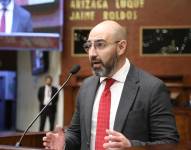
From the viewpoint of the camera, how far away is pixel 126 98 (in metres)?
2.46

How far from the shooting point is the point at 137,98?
245 centimetres

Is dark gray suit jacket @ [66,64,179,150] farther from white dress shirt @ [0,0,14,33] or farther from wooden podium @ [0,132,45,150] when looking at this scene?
white dress shirt @ [0,0,14,33]

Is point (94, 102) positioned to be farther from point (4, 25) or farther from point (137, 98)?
point (4, 25)

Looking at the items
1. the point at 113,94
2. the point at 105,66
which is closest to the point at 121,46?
the point at 105,66

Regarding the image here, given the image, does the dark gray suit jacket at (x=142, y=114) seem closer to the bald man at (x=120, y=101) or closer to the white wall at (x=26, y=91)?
the bald man at (x=120, y=101)

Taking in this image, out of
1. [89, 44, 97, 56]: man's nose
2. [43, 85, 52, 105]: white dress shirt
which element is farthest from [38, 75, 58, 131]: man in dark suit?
[89, 44, 97, 56]: man's nose

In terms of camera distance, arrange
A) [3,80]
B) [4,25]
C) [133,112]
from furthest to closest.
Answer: [3,80], [4,25], [133,112]

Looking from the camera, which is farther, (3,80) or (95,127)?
(3,80)

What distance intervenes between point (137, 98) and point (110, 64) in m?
0.23

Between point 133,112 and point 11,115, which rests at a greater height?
point 133,112

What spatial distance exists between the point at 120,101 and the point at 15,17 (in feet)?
21.7

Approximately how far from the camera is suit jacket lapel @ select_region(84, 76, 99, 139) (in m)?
2.48

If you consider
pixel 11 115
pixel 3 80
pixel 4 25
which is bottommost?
pixel 11 115

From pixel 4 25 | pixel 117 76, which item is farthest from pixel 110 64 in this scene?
pixel 4 25
